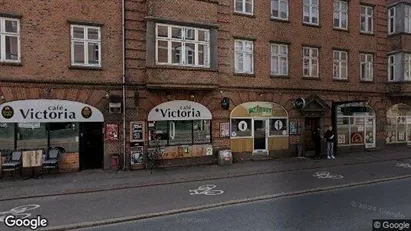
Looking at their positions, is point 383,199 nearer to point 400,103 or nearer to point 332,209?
point 332,209

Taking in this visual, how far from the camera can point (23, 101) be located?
40.9 feet

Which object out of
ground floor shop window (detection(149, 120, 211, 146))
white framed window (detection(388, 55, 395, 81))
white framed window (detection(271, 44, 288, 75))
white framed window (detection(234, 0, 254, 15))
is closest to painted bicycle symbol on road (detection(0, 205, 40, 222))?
ground floor shop window (detection(149, 120, 211, 146))

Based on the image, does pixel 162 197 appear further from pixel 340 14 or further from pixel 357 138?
pixel 340 14

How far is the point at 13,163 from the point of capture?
39.4 ft

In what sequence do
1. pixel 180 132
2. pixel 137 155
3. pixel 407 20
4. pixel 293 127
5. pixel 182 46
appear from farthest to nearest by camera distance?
pixel 407 20 < pixel 293 127 < pixel 180 132 < pixel 182 46 < pixel 137 155

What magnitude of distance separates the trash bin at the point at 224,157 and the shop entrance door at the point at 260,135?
206cm

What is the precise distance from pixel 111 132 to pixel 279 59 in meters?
9.98

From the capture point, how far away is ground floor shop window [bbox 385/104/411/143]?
72.2 ft

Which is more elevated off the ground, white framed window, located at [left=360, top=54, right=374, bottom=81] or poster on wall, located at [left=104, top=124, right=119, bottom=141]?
white framed window, located at [left=360, top=54, right=374, bottom=81]

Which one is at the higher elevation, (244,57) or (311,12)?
(311,12)

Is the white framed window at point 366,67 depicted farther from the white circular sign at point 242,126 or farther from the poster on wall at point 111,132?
the poster on wall at point 111,132

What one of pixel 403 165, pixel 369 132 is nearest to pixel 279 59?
pixel 403 165

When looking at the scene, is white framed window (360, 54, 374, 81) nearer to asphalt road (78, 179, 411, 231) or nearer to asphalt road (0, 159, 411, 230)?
asphalt road (0, 159, 411, 230)

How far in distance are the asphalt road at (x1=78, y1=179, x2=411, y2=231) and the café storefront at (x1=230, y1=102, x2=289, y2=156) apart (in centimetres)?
726
